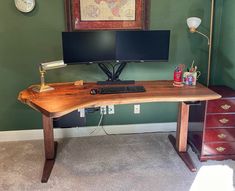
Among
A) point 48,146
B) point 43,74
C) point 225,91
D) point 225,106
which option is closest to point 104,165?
point 48,146

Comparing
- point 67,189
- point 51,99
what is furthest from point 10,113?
point 67,189

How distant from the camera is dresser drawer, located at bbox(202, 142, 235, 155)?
247 centimetres

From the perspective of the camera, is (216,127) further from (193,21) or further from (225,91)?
(193,21)

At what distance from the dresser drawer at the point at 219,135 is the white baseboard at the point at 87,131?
72 cm

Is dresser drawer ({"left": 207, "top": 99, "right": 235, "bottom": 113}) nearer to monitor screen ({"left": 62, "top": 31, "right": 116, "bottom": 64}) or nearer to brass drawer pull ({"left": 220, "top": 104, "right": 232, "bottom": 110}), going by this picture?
brass drawer pull ({"left": 220, "top": 104, "right": 232, "bottom": 110})

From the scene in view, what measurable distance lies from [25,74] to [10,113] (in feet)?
1.53

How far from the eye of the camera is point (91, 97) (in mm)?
2158

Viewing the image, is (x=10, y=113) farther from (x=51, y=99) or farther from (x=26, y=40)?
(x=51, y=99)

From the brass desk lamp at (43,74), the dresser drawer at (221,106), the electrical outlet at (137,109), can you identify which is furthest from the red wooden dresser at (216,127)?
the brass desk lamp at (43,74)

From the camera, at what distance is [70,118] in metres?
2.97

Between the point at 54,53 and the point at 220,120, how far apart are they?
1752 mm

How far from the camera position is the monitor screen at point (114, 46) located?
7.91 feet

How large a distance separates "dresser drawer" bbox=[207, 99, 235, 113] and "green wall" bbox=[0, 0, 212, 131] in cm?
74

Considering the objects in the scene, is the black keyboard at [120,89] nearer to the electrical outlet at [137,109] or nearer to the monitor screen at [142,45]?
the monitor screen at [142,45]
